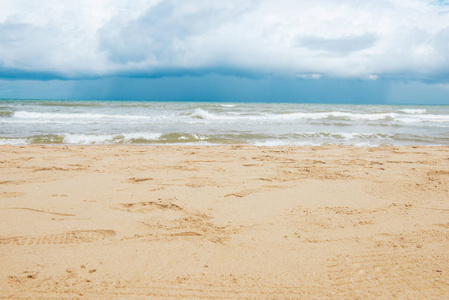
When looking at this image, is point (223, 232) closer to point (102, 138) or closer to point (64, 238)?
point (64, 238)

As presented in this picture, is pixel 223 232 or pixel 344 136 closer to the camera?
pixel 223 232

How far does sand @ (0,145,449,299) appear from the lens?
72.3 inches

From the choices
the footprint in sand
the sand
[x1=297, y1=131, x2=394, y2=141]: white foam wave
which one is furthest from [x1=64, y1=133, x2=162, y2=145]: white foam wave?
the footprint in sand

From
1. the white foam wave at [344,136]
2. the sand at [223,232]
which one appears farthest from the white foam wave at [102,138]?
the white foam wave at [344,136]

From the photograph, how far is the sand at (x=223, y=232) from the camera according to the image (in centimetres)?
184

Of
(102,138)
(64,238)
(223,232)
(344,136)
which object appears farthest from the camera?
(344,136)

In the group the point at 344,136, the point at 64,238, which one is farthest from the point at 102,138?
the point at 344,136

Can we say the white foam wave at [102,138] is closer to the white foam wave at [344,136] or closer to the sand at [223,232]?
the sand at [223,232]

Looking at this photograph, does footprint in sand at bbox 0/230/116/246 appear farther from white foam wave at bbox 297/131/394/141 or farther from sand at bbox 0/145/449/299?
white foam wave at bbox 297/131/394/141

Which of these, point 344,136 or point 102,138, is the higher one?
point 344,136

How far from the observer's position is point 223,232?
98.1 inches

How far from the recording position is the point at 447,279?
1877 millimetres

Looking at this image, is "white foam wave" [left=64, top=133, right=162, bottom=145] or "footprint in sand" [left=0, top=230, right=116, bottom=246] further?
"white foam wave" [left=64, top=133, right=162, bottom=145]

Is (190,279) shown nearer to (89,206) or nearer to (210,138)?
(89,206)
